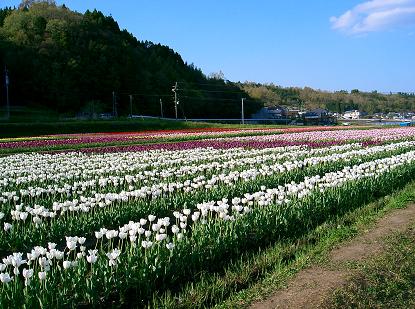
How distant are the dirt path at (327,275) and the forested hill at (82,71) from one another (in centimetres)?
6899

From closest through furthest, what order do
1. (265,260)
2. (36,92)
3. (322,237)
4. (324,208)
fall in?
1. (265,260)
2. (322,237)
3. (324,208)
4. (36,92)

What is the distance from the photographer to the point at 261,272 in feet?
20.3

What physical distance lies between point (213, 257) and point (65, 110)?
252 feet

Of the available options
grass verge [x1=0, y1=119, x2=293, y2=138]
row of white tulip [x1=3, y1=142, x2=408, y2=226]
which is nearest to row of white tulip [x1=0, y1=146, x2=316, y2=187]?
Answer: row of white tulip [x1=3, y1=142, x2=408, y2=226]

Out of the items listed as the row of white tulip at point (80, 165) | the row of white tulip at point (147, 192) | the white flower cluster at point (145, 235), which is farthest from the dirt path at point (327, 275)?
the row of white tulip at point (80, 165)

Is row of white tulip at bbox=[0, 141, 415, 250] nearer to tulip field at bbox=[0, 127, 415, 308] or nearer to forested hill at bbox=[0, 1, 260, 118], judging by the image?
tulip field at bbox=[0, 127, 415, 308]

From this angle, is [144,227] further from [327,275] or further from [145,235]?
Result: [327,275]

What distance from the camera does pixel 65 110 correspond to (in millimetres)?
79125

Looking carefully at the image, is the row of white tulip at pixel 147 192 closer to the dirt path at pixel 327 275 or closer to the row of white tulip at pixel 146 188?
the row of white tulip at pixel 146 188

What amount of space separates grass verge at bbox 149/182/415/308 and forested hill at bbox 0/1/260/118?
68.6m

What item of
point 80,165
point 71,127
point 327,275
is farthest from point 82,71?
point 327,275

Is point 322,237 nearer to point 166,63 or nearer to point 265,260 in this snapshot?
point 265,260

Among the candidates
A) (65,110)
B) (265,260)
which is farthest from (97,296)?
(65,110)

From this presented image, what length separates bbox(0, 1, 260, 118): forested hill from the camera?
78.5m
